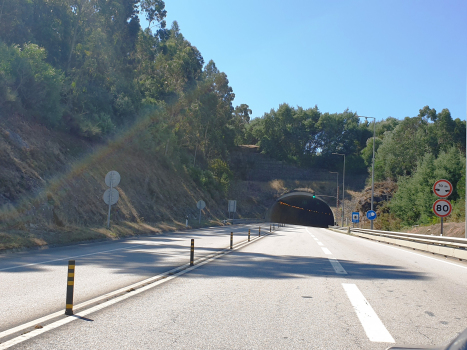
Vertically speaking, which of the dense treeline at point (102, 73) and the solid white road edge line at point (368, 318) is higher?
the dense treeline at point (102, 73)

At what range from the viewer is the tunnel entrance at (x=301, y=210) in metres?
79.1

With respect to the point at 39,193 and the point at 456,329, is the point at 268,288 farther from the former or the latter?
the point at 39,193

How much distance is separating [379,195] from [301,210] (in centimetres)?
3613

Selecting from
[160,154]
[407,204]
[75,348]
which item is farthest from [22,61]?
[407,204]

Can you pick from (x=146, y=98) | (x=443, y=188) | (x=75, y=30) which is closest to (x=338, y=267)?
(x=443, y=188)

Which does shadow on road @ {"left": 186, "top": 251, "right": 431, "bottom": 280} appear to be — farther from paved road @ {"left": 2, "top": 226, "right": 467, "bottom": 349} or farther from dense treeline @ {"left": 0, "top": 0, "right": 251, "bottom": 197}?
dense treeline @ {"left": 0, "top": 0, "right": 251, "bottom": 197}

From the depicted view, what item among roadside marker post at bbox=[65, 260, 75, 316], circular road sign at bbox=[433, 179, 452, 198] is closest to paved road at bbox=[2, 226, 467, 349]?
roadside marker post at bbox=[65, 260, 75, 316]

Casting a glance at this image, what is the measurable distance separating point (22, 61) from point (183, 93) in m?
28.7

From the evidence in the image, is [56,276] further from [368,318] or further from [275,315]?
[368,318]

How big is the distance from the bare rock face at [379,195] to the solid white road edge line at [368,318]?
178ft

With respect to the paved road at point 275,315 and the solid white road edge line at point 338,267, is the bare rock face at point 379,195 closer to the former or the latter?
the solid white road edge line at point 338,267

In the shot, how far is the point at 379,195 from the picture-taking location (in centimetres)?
6112

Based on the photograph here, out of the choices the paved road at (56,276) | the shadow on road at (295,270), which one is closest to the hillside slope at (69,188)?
the paved road at (56,276)

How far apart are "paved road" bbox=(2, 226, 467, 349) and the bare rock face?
52.2m
